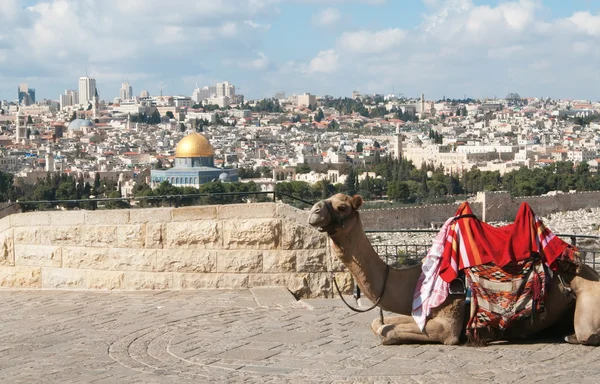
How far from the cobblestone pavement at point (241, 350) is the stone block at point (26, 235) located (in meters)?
1.26

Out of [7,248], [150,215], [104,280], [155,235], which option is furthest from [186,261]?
[7,248]

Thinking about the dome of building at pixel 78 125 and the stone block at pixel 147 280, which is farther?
the dome of building at pixel 78 125

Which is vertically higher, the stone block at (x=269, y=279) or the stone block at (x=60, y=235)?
the stone block at (x=60, y=235)

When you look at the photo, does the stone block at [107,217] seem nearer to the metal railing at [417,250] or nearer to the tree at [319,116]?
the metal railing at [417,250]

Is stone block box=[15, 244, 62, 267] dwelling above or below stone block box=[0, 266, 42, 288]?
above

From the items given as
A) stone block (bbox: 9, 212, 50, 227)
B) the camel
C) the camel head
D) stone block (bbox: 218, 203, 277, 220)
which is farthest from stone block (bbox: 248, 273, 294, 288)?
the camel

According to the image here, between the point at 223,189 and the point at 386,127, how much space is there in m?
111

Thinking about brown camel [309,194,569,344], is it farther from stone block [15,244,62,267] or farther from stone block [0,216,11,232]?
stone block [0,216,11,232]

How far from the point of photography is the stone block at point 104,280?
25.0 feet

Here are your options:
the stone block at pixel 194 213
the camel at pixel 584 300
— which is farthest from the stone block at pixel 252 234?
the camel at pixel 584 300

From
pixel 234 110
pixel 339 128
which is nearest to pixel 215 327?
pixel 339 128

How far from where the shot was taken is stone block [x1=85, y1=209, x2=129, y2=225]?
7695mm

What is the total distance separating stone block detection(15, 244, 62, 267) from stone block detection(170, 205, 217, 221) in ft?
3.43

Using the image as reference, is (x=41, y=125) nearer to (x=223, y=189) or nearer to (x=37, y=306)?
(x=223, y=189)
